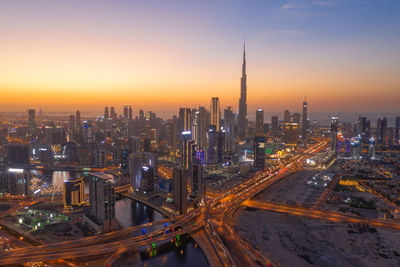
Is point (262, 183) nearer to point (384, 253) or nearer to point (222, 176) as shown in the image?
point (222, 176)

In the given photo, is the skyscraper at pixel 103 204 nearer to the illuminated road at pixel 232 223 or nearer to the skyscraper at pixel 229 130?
Result: the illuminated road at pixel 232 223

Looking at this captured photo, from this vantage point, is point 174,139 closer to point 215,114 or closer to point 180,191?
point 215,114

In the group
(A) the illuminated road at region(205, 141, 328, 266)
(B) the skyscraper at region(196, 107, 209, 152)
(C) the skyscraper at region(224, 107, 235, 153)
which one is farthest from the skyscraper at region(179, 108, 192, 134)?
(A) the illuminated road at region(205, 141, 328, 266)

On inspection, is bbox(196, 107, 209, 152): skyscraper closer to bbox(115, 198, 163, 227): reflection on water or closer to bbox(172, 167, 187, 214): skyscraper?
bbox(115, 198, 163, 227): reflection on water

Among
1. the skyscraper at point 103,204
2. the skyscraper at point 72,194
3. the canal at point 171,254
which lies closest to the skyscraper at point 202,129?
the skyscraper at point 72,194

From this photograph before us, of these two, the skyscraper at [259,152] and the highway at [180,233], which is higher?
the skyscraper at [259,152]

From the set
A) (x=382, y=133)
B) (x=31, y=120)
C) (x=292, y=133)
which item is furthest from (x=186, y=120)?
(x=382, y=133)

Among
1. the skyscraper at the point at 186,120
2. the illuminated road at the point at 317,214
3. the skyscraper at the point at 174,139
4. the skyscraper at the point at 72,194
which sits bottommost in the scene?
the illuminated road at the point at 317,214
